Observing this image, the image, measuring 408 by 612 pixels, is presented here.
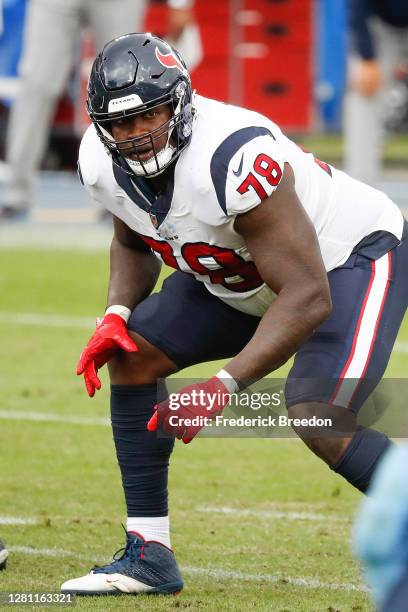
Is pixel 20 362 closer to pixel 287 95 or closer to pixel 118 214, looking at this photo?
pixel 118 214

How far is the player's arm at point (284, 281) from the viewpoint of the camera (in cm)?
352

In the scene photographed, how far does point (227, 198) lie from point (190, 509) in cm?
148

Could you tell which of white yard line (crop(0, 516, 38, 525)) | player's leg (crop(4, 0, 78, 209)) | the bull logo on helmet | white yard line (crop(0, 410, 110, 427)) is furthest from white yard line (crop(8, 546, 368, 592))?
player's leg (crop(4, 0, 78, 209))

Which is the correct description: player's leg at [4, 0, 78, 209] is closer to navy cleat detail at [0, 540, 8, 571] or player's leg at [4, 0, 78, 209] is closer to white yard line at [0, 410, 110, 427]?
white yard line at [0, 410, 110, 427]

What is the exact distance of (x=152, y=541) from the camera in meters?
3.93

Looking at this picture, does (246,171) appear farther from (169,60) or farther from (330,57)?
(330,57)

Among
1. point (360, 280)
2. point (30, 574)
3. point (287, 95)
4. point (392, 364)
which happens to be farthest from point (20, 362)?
point (287, 95)

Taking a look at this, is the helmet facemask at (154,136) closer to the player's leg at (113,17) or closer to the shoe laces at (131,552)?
the shoe laces at (131,552)

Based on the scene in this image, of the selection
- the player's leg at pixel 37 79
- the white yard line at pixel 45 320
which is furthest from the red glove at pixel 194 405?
the player's leg at pixel 37 79

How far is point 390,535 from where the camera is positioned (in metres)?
2.01

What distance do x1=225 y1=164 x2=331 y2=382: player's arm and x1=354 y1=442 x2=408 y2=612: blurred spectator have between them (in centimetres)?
146

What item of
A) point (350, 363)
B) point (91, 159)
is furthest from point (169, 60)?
point (350, 363)

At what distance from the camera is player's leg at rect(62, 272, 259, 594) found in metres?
3.89

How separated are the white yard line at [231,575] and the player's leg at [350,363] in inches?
16.2
